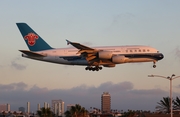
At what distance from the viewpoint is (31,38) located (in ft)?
256

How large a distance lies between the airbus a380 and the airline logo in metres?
0.66

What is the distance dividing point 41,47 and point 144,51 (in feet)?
60.6

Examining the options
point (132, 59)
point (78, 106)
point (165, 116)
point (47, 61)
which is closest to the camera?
point (132, 59)

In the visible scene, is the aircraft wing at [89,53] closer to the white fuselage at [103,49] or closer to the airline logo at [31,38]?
the white fuselage at [103,49]

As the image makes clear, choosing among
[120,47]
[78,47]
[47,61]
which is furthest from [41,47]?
[120,47]

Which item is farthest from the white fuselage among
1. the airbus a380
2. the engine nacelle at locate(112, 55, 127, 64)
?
the engine nacelle at locate(112, 55, 127, 64)

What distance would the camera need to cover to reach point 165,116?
287 ft

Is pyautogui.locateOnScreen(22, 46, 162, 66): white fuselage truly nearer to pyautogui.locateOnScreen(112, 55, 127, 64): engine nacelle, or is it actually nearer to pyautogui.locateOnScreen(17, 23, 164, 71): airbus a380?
pyautogui.locateOnScreen(17, 23, 164, 71): airbus a380

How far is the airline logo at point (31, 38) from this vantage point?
77312 millimetres

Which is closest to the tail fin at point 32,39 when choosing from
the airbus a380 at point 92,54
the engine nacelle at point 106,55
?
the airbus a380 at point 92,54

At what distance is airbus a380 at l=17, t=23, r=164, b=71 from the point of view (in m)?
68.9

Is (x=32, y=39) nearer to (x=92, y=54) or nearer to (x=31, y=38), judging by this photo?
(x=31, y=38)

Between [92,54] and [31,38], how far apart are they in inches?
529

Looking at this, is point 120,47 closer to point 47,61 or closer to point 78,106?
point 47,61
